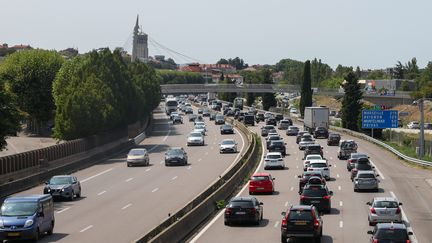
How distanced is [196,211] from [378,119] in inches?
2467

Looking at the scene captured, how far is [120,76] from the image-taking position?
96375mm

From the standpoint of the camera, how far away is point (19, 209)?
29016 mm

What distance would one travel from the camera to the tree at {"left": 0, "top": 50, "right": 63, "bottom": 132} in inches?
4616

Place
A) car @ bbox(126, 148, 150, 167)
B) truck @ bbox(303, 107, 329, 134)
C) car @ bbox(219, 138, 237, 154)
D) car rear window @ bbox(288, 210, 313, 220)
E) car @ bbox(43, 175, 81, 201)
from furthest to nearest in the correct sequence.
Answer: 1. truck @ bbox(303, 107, 329, 134)
2. car @ bbox(219, 138, 237, 154)
3. car @ bbox(126, 148, 150, 167)
4. car @ bbox(43, 175, 81, 201)
5. car rear window @ bbox(288, 210, 313, 220)

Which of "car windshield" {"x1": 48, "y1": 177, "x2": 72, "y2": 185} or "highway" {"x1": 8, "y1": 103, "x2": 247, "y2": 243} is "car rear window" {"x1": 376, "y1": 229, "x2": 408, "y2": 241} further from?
"car windshield" {"x1": 48, "y1": 177, "x2": 72, "y2": 185}

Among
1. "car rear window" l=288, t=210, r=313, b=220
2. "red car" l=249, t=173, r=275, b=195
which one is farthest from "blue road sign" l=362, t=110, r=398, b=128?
"car rear window" l=288, t=210, r=313, b=220

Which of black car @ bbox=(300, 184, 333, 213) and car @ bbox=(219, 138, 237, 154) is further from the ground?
black car @ bbox=(300, 184, 333, 213)

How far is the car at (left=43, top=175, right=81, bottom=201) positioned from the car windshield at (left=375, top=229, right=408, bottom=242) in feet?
72.3

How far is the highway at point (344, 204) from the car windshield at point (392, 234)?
5271 mm

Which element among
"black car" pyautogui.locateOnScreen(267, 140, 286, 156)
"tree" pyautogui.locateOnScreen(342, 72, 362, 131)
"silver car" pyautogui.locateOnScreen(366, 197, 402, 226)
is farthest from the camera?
"tree" pyautogui.locateOnScreen(342, 72, 362, 131)

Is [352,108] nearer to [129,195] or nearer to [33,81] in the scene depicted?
[33,81]

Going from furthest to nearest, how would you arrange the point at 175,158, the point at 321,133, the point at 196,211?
the point at 321,133
the point at 175,158
the point at 196,211

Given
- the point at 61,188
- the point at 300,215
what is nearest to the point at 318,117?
the point at 61,188

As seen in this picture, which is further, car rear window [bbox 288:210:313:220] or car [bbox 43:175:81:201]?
car [bbox 43:175:81:201]
